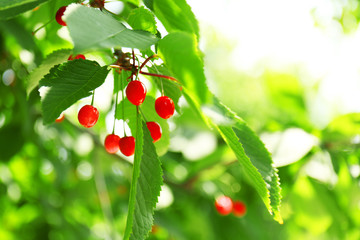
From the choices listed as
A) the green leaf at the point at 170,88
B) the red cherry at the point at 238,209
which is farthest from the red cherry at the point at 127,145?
the red cherry at the point at 238,209

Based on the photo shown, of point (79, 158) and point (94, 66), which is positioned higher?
point (94, 66)

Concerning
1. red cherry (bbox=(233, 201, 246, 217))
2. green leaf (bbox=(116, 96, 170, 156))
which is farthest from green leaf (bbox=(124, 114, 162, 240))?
red cherry (bbox=(233, 201, 246, 217))

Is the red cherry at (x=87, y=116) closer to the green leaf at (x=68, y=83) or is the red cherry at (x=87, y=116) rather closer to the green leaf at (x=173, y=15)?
the green leaf at (x=68, y=83)

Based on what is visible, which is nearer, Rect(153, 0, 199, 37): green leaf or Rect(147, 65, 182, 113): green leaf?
Rect(153, 0, 199, 37): green leaf

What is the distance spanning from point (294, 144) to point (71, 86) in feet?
4.67

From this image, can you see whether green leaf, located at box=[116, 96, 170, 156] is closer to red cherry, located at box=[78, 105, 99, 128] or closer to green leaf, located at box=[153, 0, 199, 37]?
red cherry, located at box=[78, 105, 99, 128]

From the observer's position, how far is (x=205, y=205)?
2.60 metres

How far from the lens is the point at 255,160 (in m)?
0.92

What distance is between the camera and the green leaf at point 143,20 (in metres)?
0.84

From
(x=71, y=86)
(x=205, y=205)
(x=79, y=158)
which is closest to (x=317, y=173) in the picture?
(x=205, y=205)

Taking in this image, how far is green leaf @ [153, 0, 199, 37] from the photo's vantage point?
0.84 meters

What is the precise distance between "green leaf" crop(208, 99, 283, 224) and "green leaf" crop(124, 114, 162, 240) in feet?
0.56

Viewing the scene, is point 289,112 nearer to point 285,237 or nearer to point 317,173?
point 317,173

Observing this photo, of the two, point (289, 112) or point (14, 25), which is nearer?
point (14, 25)
